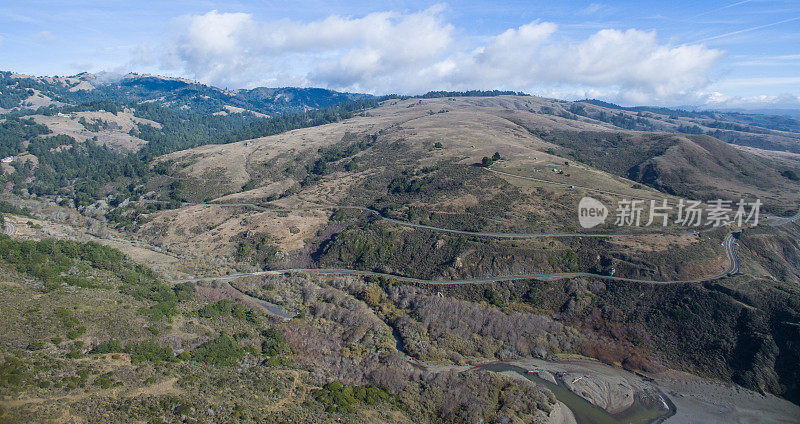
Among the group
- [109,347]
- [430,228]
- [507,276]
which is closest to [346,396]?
[109,347]

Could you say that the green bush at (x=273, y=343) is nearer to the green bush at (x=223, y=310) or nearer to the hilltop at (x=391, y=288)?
the hilltop at (x=391, y=288)

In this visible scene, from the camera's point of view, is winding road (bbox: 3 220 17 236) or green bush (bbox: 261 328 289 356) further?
winding road (bbox: 3 220 17 236)

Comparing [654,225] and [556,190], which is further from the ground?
[556,190]

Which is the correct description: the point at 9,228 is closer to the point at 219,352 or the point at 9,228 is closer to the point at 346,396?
the point at 219,352

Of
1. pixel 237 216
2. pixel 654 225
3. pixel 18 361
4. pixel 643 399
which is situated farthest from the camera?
pixel 237 216

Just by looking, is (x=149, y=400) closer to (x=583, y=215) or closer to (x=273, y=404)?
(x=273, y=404)

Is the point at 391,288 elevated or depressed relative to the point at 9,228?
depressed

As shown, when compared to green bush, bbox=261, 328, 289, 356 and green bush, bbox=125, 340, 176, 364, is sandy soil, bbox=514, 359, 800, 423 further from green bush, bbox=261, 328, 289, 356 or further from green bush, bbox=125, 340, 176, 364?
green bush, bbox=125, 340, 176, 364

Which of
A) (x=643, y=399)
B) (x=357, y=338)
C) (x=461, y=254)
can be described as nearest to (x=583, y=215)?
(x=461, y=254)

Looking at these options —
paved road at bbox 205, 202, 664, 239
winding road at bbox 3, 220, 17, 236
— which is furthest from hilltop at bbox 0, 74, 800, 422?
winding road at bbox 3, 220, 17, 236

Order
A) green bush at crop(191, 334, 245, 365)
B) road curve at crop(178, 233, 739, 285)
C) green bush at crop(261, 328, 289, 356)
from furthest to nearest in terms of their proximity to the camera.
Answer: road curve at crop(178, 233, 739, 285) < green bush at crop(261, 328, 289, 356) < green bush at crop(191, 334, 245, 365)

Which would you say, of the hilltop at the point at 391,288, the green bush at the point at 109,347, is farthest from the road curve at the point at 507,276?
the green bush at the point at 109,347
